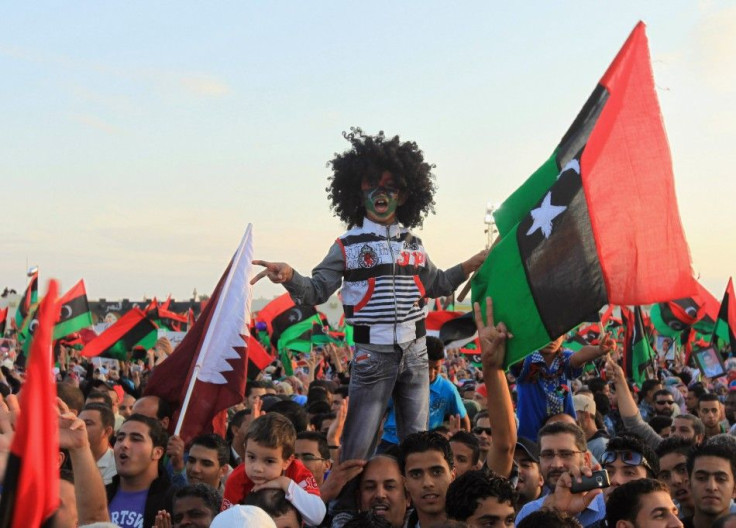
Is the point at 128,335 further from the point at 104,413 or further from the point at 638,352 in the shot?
the point at 638,352

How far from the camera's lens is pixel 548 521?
4320mm

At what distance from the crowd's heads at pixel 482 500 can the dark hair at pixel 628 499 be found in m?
0.52

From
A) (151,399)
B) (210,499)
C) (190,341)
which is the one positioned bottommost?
(210,499)

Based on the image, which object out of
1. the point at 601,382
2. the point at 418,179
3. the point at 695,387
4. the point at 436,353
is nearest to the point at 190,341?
the point at 436,353

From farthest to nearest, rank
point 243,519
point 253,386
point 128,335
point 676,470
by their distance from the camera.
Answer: point 128,335, point 253,386, point 676,470, point 243,519

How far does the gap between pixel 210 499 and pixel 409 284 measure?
172 cm

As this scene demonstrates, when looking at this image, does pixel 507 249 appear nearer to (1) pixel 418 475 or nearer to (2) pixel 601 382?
(1) pixel 418 475

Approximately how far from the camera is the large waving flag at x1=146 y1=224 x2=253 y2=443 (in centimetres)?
792

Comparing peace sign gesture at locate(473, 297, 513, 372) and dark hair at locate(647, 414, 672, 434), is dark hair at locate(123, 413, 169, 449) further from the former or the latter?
dark hair at locate(647, 414, 672, 434)

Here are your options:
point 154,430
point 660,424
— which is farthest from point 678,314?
point 154,430

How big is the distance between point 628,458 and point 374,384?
162 cm

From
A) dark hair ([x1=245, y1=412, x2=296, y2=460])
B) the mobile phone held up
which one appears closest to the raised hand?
dark hair ([x1=245, y1=412, x2=296, y2=460])

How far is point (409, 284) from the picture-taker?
5.89 metres

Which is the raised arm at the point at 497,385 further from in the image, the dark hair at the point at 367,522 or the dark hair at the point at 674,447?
the dark hair at the point at 674,447
